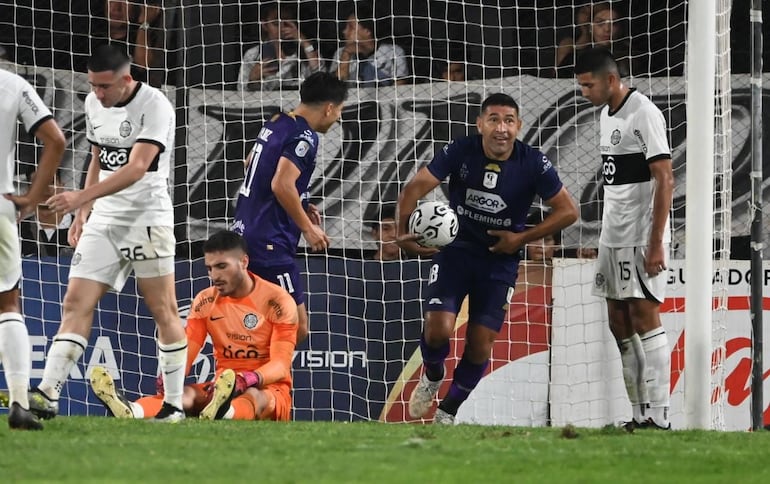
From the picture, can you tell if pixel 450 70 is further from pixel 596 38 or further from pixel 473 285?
pixel 473 285

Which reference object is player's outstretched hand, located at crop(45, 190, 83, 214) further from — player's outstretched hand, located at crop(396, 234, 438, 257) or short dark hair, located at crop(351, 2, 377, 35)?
short dark hair, located at crop(351, 2, 377, 35)

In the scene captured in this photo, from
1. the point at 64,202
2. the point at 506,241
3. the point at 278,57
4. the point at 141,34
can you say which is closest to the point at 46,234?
the point at 141,34

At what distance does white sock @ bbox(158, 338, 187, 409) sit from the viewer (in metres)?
7.09

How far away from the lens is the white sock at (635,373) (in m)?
7.84

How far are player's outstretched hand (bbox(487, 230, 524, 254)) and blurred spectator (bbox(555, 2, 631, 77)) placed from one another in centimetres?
307

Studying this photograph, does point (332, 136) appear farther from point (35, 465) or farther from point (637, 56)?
point (35, 465)

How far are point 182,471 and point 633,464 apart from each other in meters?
1.78

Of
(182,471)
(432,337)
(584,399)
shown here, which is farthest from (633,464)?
(584,399)

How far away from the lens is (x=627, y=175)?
7781 millimetres

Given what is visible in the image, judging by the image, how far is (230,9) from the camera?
37.0 feet

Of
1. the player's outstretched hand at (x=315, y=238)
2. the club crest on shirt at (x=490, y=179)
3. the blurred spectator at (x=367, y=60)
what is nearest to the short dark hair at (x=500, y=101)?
the club crest on shirt at (x=490, y=179)

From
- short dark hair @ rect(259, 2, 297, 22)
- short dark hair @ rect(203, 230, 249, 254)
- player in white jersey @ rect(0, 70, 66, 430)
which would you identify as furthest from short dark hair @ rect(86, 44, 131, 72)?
short dark hair @ rect(259, 2, 297, 22)

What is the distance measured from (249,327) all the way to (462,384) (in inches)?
55.8

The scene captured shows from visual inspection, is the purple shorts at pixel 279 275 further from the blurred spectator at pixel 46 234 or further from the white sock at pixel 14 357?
the blurred spectator at pixel 46 234
